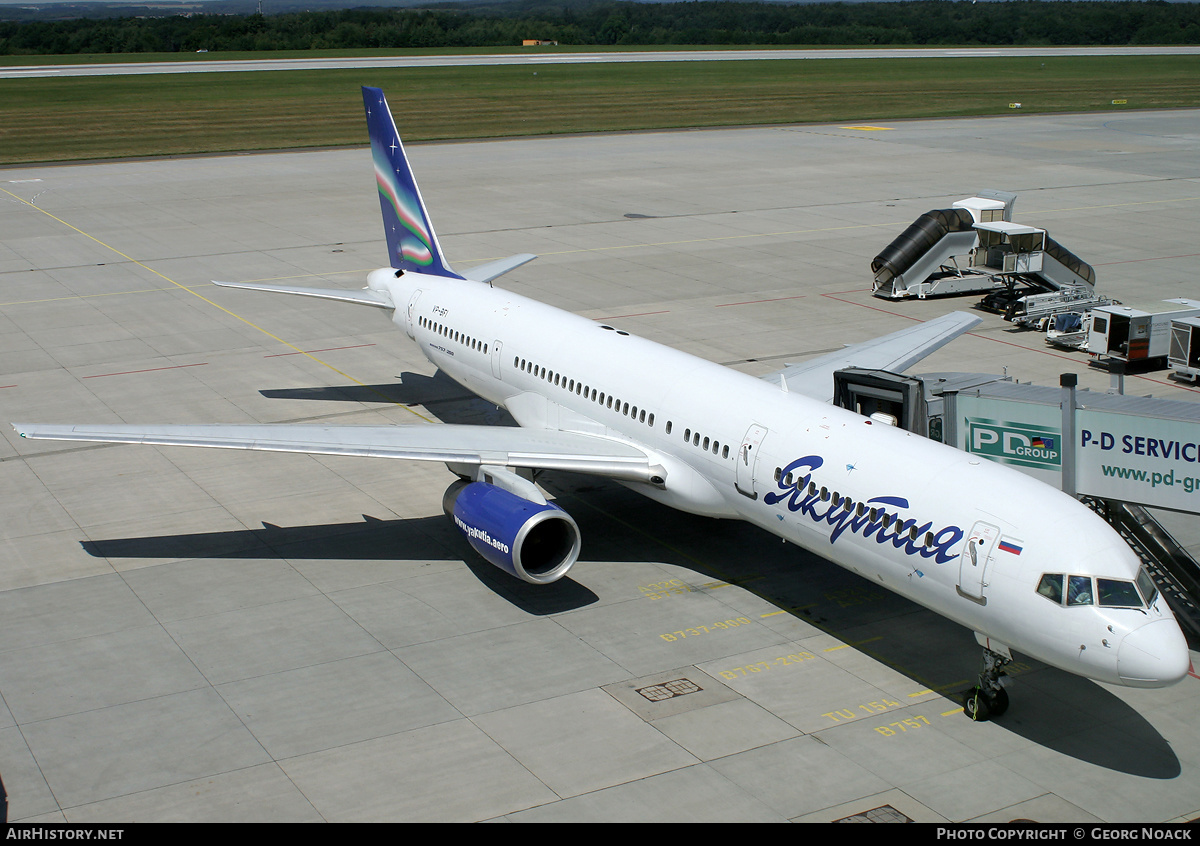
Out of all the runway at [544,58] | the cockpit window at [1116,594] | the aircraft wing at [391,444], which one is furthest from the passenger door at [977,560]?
the runway at [544,58]

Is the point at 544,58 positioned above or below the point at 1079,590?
above

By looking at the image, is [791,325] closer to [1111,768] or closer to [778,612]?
[778,612]

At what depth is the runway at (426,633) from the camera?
15516 millimetres

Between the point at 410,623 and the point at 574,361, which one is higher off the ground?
the point at 574,361

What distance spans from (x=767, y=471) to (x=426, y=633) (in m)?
6.36

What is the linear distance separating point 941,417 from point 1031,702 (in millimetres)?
5617

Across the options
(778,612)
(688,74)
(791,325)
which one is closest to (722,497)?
(778,612)

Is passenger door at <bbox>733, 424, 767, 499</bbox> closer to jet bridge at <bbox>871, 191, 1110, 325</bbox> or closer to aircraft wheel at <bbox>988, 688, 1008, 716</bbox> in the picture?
aircraft wheel at <bbox>988, 688, 1008, 716</bbox>

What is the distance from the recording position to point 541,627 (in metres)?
19.9

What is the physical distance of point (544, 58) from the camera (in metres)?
158

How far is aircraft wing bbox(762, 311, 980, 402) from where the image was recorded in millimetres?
25812

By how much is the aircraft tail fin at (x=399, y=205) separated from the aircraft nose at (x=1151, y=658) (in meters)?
19.9

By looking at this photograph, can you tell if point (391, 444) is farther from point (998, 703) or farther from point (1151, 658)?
point (1151, 658)

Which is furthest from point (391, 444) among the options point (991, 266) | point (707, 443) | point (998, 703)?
point (991, 266)
